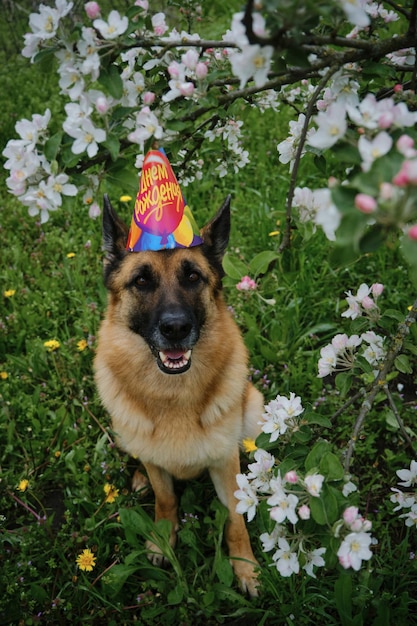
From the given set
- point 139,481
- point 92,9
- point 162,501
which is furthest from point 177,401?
point 92,9

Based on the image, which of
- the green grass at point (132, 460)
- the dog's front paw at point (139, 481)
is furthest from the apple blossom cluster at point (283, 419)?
the dog's front paw at point (139, 481)


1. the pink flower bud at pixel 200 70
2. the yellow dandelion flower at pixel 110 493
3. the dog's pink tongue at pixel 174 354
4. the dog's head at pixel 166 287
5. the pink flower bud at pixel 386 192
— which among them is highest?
the pink flower bud at pixel 386 192

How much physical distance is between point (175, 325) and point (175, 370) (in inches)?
9.0

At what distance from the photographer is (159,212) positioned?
2.04 metres

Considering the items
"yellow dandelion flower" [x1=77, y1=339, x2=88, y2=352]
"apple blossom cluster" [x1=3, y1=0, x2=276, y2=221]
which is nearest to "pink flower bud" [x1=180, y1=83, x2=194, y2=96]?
"apple blossom cluster" [x1=3, y1=0, x2=276, y2=221]

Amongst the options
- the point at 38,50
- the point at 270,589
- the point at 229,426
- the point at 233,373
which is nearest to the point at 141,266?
the point at 233,373

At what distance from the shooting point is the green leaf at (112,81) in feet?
3.99

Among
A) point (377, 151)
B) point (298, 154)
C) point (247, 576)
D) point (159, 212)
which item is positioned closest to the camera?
point (377, 151)

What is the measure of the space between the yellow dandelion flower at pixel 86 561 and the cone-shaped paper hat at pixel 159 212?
57.2 inches

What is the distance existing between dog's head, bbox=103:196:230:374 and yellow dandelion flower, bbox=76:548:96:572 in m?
0.93

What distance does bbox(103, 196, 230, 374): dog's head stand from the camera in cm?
237

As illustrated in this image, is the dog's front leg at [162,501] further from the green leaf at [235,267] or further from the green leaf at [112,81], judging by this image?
the green leaf at [112,81]

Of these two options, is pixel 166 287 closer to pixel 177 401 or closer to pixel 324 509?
pixel 177 401

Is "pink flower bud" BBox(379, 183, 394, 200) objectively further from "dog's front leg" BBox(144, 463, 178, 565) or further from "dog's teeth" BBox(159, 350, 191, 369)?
"dog's front leg" BBox(144, 463, 178, 565)
